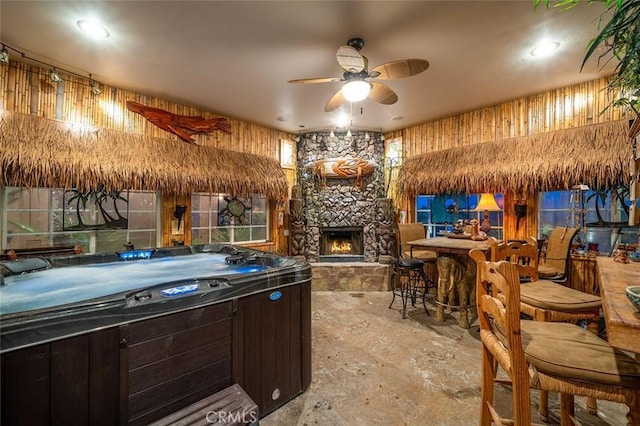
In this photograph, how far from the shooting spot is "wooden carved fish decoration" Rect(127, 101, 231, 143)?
12.7 ft

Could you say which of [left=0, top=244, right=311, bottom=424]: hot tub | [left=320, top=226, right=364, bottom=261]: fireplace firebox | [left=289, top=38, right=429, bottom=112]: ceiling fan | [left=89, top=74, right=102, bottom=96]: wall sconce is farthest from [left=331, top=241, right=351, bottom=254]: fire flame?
[left=89, top=74, right=102, bottom=96]: wall sconce

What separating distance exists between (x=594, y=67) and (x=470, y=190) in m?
1.90

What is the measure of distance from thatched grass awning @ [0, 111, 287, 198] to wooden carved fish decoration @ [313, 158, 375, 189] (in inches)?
46.8

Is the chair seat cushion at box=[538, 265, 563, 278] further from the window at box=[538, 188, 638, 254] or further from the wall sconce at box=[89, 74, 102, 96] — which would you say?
the wall sconce at box=[89, 74, 102, 96]

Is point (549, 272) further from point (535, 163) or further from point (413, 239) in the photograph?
point (413, 239)

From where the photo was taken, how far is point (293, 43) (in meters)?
2.62

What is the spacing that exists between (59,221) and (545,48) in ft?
19.2

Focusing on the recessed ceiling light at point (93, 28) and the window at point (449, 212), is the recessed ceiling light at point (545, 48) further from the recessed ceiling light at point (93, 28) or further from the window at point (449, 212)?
the recessed ceiling light at point (93, 28)

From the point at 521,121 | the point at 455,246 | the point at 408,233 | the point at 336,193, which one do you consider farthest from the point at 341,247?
the point at 521,121

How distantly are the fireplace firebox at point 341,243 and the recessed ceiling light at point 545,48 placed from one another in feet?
11.8

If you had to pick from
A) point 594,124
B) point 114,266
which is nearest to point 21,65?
point 114,266

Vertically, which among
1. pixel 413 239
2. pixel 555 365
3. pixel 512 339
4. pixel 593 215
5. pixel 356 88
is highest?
pixel 356 88

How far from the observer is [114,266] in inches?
109

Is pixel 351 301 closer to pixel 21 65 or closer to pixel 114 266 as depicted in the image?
pixel 114 266
